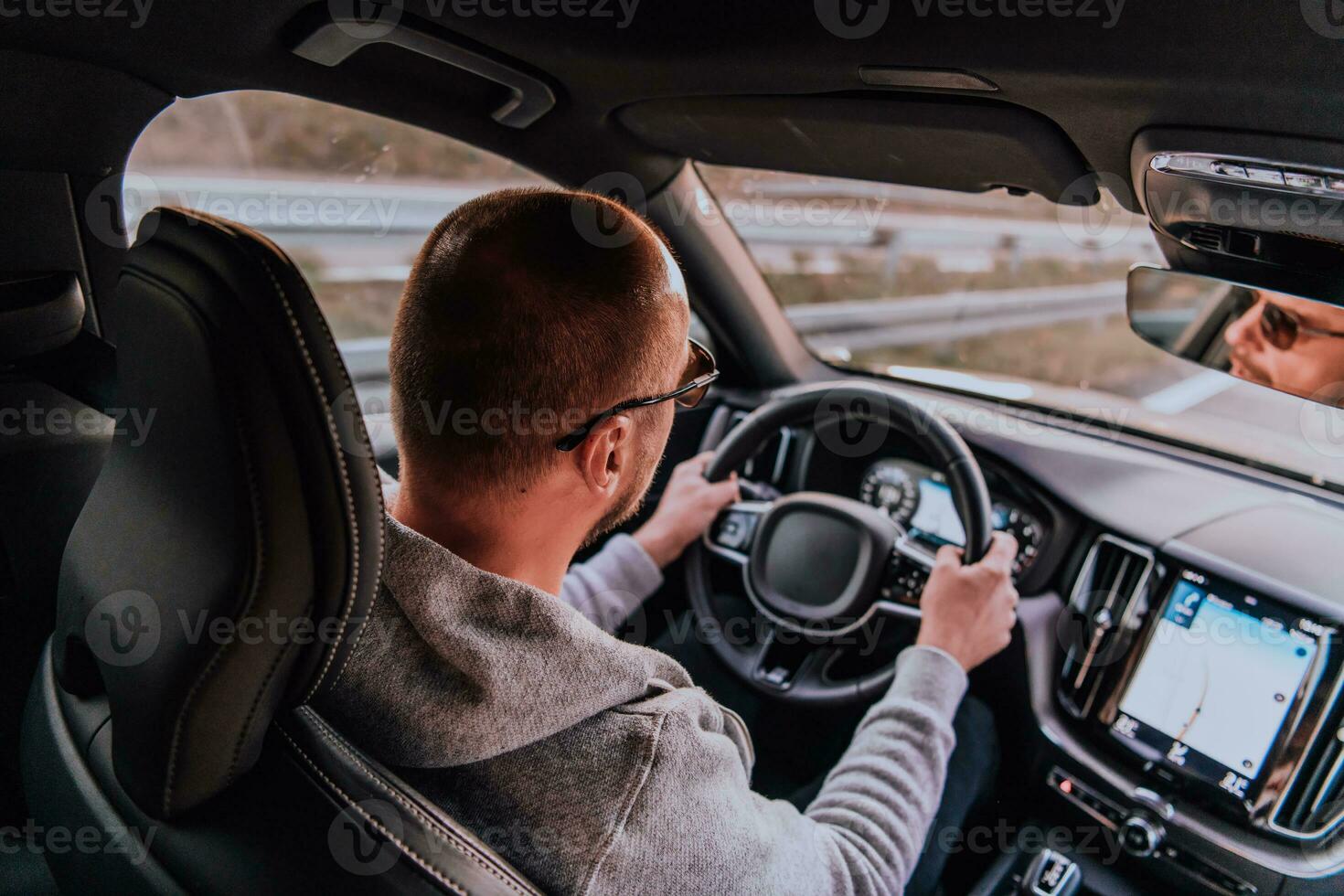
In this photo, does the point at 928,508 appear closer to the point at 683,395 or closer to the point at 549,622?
the point at 683,395

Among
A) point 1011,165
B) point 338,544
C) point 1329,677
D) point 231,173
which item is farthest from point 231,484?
point 231,173

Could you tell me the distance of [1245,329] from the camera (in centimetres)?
191

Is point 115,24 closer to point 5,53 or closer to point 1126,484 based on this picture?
point 5,53

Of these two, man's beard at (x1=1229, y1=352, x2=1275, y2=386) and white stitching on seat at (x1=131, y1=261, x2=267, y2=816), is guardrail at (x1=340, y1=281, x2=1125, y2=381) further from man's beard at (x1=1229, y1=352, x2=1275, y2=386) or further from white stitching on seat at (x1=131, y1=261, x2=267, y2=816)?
white stitching on seat at (x1=131, y1=261, x2=267, y2=816)

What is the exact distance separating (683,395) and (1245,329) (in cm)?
133

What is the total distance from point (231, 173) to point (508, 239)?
2379 mm

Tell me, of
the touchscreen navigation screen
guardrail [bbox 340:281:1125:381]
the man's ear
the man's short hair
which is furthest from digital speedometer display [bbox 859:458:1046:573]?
guardrail [bbox 340:281:1125:381]

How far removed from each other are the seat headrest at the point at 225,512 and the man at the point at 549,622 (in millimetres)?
118

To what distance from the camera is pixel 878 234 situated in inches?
240

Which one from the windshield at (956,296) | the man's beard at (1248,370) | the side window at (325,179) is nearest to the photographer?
the man's beard at (1248,370)

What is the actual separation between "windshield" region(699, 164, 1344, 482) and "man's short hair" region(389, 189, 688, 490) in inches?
60.5

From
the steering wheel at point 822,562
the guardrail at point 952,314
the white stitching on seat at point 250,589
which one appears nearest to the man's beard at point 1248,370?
the steering wheel at point 822,562

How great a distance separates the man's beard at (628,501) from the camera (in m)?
1.32

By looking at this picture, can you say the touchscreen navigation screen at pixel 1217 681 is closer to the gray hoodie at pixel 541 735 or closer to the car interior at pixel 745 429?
the car interior at pixel 745 429
